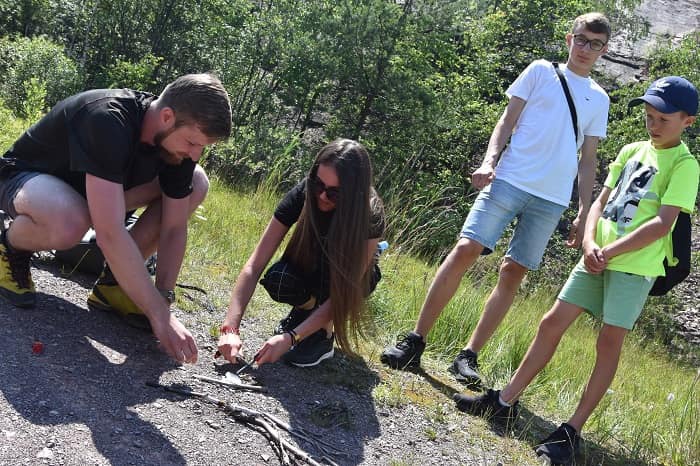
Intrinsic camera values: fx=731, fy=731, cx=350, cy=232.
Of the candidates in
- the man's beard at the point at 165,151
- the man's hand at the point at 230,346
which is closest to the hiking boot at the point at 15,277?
the man's beard at the point at 165,151

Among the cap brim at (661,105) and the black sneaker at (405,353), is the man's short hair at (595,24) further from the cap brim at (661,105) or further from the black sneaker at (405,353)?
the black sneaker at (405,353)

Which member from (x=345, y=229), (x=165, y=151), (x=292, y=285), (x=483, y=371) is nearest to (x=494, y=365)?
(x=483, y=371)

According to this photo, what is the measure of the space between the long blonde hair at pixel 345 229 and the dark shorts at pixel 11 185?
124cm

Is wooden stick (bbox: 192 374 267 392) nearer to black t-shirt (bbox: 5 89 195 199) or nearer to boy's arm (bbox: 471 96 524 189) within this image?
black t-shirt (bbox: 5 89 195 199)

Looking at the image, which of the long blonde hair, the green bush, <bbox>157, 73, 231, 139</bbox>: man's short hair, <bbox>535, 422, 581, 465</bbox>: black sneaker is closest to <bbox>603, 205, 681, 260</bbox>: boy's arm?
<bbox>535, 422, 581, 465</bbox>: black sneaker

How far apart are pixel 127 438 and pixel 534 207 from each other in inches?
97.4

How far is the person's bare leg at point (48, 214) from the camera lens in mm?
3080

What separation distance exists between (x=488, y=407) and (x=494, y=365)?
88 cm

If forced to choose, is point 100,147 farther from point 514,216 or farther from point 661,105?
point 661,105

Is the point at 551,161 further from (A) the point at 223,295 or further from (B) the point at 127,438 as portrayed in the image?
(B) the point at 127,438

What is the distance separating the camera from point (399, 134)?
416 inches

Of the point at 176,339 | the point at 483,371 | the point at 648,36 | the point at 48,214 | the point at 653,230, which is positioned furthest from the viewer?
the point at 648,36

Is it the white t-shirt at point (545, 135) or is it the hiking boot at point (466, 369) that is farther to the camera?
the hiking boot at point (466, 369)

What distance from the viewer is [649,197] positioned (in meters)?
3.56
